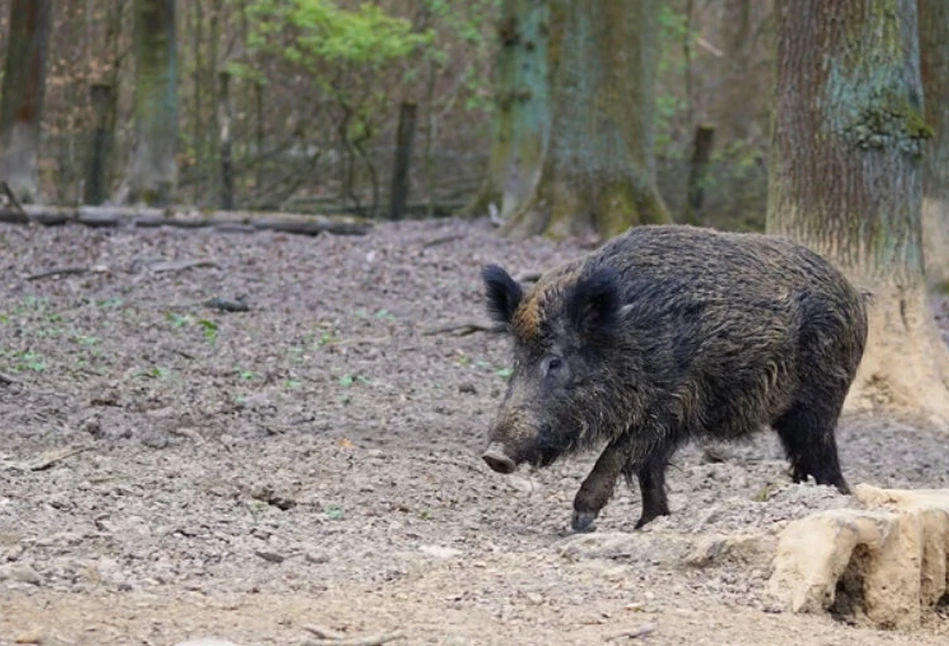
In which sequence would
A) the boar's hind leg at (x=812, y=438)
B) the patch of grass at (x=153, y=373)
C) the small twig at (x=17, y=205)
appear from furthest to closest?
1. the small twig at (x=17, y=205)
2. the patch of grass at (x=153, y=373)
3. the boar's hind leg at (x=812, y=438)

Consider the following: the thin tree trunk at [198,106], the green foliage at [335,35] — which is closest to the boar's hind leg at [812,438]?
the thin tree trunk at [198,106]

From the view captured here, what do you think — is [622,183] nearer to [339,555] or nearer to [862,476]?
[862,476]

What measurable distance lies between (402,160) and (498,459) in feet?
54.7

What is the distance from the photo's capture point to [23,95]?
1772 centimetres

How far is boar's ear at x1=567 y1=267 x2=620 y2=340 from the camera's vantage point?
22.6 ft

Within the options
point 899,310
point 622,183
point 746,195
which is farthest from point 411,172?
point 899,310

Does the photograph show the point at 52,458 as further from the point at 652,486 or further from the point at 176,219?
the point at 176,219

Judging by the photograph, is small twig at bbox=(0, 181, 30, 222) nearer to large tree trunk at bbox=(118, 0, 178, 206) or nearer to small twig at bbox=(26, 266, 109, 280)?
small twig at bbox=(26, 266, 109, 280)

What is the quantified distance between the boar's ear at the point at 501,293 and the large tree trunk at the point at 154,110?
1226 cm

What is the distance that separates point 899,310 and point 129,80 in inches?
788

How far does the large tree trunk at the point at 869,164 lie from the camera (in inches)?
404

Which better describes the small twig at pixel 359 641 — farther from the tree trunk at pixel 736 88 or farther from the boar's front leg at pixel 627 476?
the tree trunk at pixel 736 88

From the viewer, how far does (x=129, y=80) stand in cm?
2778

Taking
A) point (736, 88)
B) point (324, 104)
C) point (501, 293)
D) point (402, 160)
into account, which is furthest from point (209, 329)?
point (736, 88)
